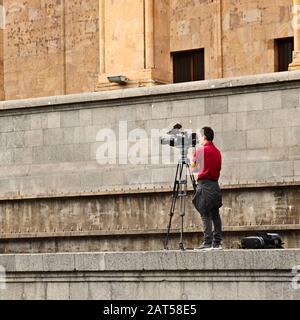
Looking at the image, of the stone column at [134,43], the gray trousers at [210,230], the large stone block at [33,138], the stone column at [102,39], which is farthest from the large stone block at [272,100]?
the gray trousers at [210,230]

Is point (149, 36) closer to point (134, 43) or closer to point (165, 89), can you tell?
point (134, 43)

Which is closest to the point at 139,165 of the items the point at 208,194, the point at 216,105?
the point at 216,105

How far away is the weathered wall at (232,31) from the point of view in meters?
36.4

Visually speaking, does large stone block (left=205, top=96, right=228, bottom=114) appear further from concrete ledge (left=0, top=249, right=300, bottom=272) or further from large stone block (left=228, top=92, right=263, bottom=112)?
concrete ledge (left=0, top=249, right=300, bottom=272)

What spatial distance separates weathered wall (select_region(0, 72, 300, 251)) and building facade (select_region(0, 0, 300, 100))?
63.4 inches

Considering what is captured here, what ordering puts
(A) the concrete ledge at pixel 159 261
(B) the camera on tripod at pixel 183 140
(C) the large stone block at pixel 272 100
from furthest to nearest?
(C) the large stone block at pixel 272 100
(B) the camera on tripod at pixel 183 140
(A) the concrete ledge at pixel 159 261

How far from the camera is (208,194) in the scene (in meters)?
20.8

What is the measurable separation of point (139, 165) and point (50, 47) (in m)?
14.0

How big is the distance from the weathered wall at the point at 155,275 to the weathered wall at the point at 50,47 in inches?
767

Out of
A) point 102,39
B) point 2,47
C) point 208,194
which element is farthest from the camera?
point 2,47

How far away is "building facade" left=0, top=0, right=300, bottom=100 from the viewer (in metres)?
30.4

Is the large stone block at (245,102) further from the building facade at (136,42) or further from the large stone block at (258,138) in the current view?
the building facade at (136,42)

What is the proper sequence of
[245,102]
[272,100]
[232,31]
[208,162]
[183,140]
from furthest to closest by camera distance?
[232,31], [245,102], [272,100], [183,140], [208,162]

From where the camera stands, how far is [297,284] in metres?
18.6
